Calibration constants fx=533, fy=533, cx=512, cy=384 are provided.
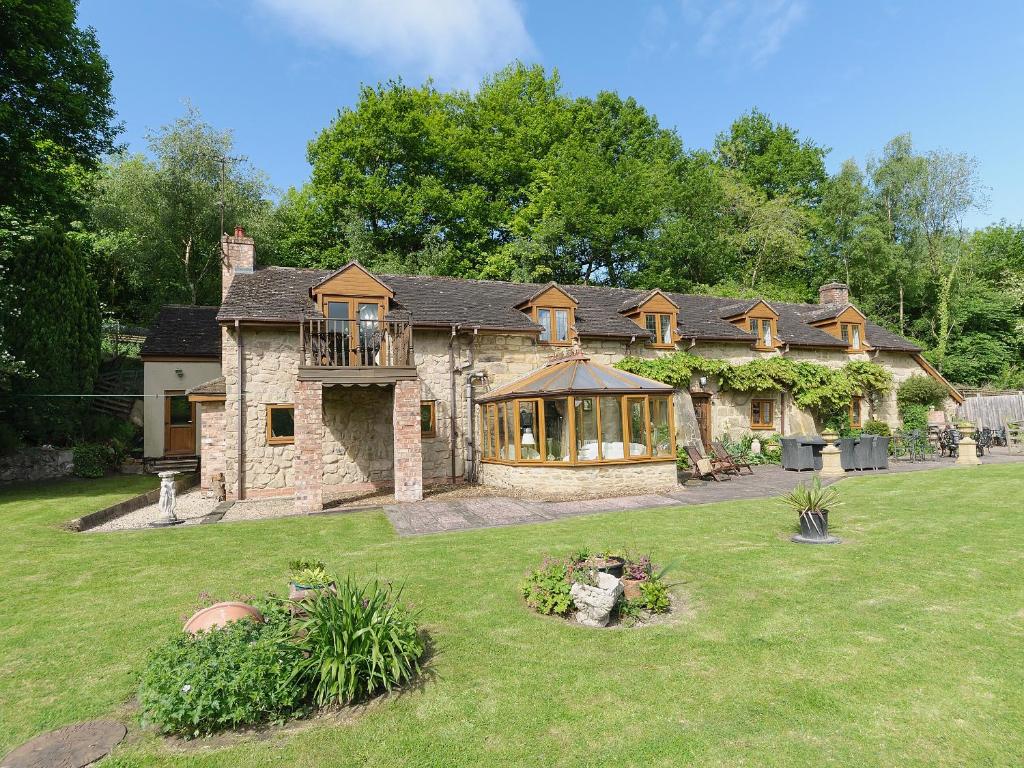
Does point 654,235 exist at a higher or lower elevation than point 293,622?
higher

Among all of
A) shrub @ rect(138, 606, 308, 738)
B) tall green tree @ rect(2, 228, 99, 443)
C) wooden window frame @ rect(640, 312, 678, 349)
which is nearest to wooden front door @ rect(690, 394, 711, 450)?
wooden window frame @ rect(640, 312, 678, 349)

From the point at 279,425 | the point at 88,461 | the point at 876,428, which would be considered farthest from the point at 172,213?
the point at 876,428

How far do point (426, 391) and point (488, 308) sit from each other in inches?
152

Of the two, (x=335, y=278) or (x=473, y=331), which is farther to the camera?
(x=473, y=331)

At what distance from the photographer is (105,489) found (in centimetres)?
1562

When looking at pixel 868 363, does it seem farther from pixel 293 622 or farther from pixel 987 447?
pixel 293 622

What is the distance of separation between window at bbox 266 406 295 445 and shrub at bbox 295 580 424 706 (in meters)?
11.7

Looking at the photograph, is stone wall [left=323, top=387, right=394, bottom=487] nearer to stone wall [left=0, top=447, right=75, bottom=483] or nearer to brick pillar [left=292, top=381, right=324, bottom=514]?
brick pillar [left=292, top=381, right=324, bottom=514]

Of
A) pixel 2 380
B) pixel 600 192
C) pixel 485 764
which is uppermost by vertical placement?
pixel 600 192

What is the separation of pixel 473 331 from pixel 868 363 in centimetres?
1728

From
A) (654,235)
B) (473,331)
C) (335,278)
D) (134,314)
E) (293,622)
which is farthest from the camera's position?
(654,235)

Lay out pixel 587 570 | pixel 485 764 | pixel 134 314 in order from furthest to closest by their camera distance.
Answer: pixel 134 314
pixel 587 570
pixel 485 764

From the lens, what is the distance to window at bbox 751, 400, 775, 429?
21036 mm

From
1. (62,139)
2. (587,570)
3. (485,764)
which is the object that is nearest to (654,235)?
(62,139)
